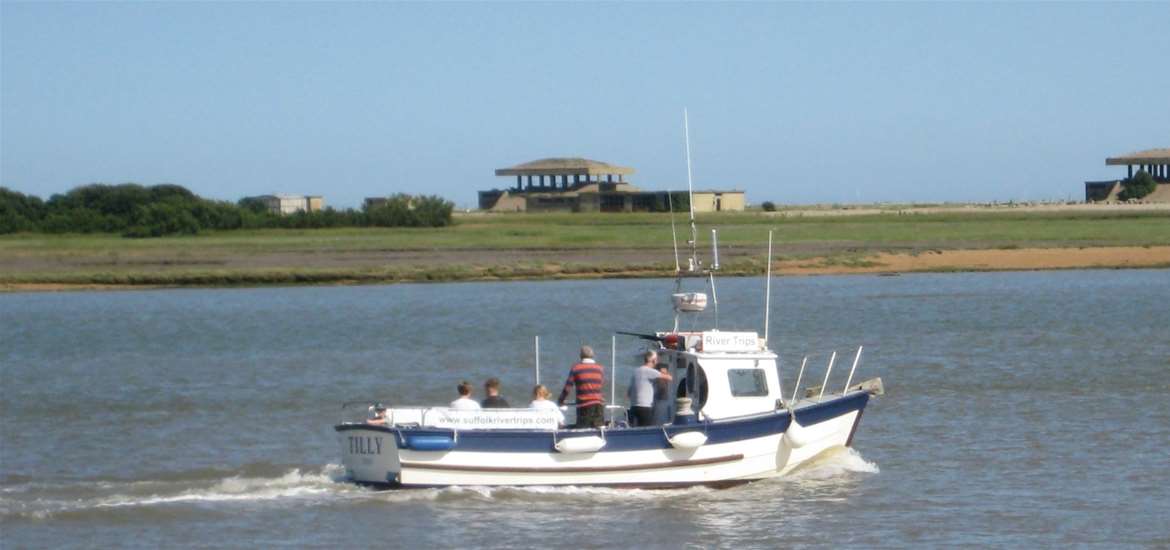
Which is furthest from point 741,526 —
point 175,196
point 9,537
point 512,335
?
point 175,196

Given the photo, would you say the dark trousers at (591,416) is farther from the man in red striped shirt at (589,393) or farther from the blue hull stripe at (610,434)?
the blue hull stripe at (610,434)

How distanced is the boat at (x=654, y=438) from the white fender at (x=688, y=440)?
1 cm

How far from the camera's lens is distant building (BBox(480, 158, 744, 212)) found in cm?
10338

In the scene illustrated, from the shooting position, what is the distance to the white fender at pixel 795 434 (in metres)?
18.8

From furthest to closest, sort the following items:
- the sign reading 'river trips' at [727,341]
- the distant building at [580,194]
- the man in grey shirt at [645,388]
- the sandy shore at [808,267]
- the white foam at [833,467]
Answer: the distant building at [580,194], the sandy shore at [808,267], the white foam at [833,467], the sign reading 'river trips' at [727,341], the man in grey shirt at [645,388]

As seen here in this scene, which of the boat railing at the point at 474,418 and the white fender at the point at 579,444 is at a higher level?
the boat railing at the point at 474,418

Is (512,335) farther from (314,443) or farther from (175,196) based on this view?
(175,196)

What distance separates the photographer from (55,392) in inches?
1168

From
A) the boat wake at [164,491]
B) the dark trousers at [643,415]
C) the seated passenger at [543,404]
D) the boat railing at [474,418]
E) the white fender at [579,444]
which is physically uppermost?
the seated passenger at [543,404]

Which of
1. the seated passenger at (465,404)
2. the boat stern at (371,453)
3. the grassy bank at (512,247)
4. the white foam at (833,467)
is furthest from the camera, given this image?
the grassy bank at (512,247)

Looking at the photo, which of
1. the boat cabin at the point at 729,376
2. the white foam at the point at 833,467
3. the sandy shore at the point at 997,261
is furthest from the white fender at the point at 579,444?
the sandy shore at the point at 997,261

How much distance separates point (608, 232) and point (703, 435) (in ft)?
189

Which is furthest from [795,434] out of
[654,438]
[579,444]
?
[579,444]

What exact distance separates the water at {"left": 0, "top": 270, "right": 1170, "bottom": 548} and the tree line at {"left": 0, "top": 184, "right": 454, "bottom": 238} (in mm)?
33778
